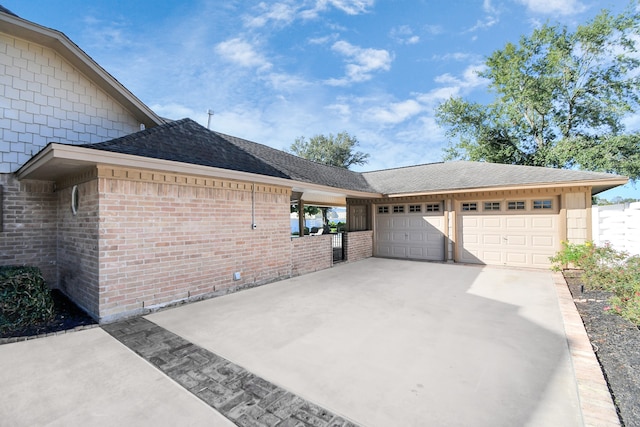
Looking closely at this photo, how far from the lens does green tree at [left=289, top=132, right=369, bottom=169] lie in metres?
30.3

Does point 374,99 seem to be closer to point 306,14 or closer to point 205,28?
point 306,14

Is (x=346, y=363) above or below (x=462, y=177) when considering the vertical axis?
below

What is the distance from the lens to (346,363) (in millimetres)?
3141

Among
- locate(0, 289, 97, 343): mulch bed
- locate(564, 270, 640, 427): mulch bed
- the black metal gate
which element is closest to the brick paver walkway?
locate(0, 289, 97, 343): mulch bed

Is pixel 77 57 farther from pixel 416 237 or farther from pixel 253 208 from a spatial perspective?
pixel 416 237

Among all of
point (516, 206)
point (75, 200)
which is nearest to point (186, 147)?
point (75, 200)

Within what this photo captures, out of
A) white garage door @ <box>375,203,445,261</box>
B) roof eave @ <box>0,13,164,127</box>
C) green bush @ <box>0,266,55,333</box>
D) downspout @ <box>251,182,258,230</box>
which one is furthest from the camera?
white garage door @ <box>375,203,445,261</box>

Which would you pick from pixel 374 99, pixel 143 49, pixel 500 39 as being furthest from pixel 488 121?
pixel 143 49

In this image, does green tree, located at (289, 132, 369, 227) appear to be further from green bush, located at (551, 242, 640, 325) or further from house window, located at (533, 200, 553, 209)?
green bush, located at (551, 242, 640, 325)

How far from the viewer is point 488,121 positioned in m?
20.9

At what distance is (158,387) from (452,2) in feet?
49.3

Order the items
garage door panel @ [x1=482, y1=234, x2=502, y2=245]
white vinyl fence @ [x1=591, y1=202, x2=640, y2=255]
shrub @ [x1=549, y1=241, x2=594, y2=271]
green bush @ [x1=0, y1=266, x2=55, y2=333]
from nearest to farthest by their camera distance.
→ green bush @ [x1=0, y1=266, x2=55, y2=333]
white vinyl fence @ [x1=591, y1=202, x2=640, y2=255]
shrub @ [x1=549, y1=241, x2=594, y2=271]
garage door panel @ [x1=482, y1=234, x2=502, y2=245]

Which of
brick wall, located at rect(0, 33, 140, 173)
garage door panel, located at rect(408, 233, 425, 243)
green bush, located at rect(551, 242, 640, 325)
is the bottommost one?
green bush, located at rect(551, 242, 640, 325)

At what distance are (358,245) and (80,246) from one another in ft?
28.4
